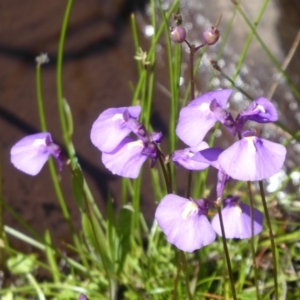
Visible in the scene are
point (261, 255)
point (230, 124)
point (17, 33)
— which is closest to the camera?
point (230, 124)

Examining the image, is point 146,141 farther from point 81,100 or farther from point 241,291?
point 81,100

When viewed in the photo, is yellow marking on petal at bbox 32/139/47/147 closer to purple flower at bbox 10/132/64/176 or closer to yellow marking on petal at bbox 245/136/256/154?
purple flower at bbox 10/132/64/176

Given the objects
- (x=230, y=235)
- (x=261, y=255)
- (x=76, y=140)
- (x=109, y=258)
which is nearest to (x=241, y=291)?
(x=261, y=255)

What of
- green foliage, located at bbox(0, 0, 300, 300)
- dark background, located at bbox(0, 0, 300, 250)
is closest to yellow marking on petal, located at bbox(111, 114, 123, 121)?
green foliage, located at bbox(0, 0, 300, 300)

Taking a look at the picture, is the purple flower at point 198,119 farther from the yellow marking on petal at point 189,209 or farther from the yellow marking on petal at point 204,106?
the yellow marking on petal at point 189,209

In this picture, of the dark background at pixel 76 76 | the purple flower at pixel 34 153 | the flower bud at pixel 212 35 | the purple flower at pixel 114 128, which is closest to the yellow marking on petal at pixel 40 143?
the purple flower at pixel 34 153

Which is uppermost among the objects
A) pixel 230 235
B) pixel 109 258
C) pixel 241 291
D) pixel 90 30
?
pixel 90 30

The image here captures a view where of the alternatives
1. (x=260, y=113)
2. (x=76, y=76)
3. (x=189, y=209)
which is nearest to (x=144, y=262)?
(x=189, y=209)
